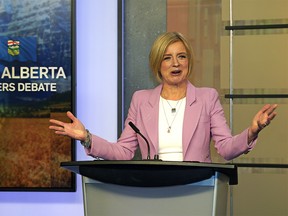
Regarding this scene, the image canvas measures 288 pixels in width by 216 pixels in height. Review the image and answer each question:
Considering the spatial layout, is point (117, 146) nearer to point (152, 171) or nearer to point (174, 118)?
point (174, 118)

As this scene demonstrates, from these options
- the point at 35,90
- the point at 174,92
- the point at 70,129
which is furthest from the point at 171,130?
the point at 35,90

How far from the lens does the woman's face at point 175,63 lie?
2.07 m

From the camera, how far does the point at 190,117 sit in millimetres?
2004

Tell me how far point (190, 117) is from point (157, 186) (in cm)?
63

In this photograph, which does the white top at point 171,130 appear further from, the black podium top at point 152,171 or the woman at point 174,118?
the black podium top at point 152,171

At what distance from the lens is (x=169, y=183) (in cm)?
141

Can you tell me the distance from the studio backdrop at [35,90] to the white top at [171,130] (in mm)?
970

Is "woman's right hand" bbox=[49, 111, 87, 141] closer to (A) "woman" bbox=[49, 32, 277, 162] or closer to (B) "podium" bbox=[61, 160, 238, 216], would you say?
(A) "woman" bbox=[49, 32, 277, 162]

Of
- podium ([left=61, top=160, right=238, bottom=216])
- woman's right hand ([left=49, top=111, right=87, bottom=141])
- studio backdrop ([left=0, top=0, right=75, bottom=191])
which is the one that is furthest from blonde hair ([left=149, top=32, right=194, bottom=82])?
studio backdrop ([left=0, top=0, right=75, bottom=191])

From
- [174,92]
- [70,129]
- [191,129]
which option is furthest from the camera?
[174,92]

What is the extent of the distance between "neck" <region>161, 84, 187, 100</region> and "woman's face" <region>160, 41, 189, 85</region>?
0.13 feet

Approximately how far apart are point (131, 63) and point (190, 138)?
1.00 m

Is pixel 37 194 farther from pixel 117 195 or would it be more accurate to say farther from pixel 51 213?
pixel 117 195

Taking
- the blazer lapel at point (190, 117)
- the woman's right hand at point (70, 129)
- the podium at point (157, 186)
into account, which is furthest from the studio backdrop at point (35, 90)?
the podium at point (157, 186)
